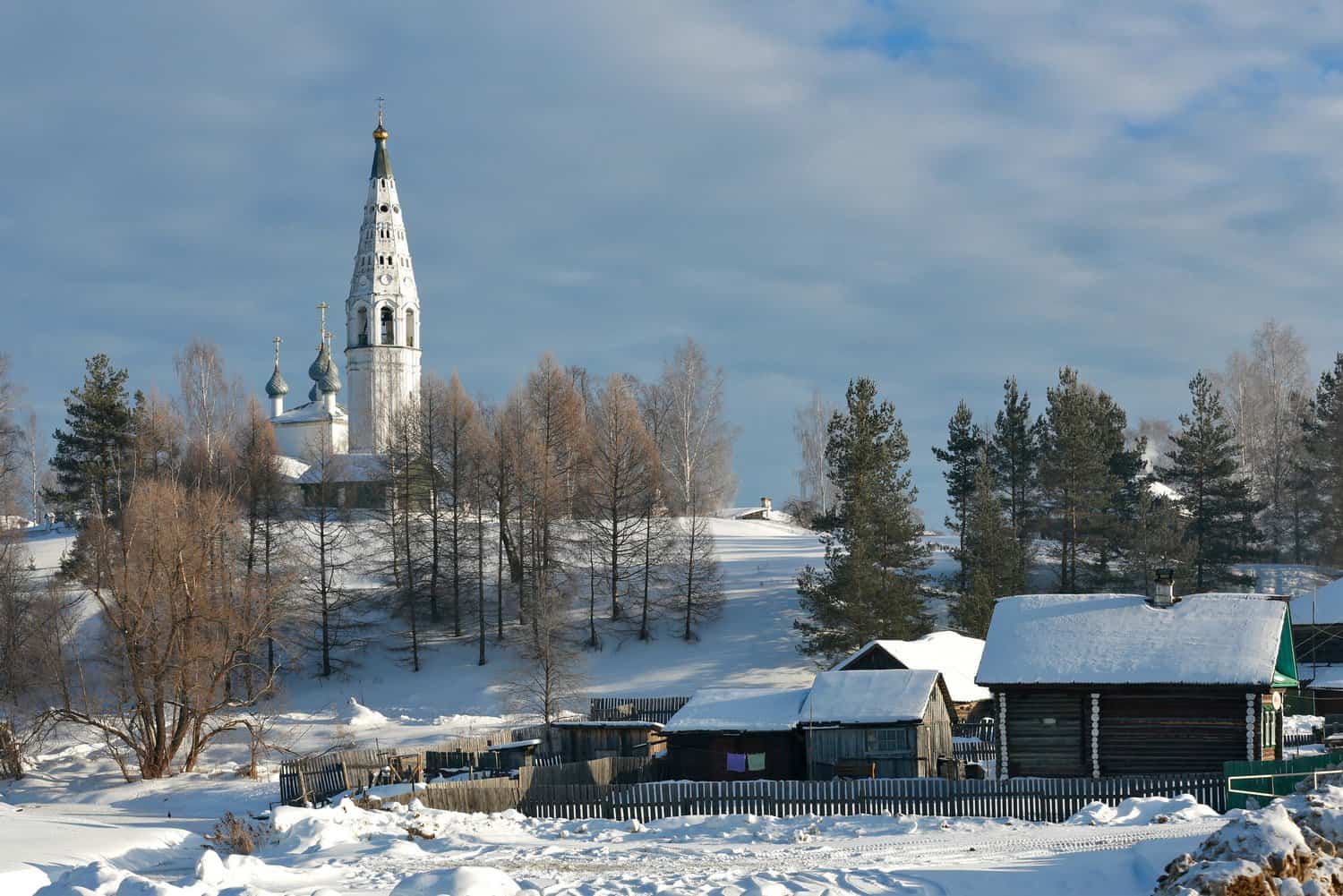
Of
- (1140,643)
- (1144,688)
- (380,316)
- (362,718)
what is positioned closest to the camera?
(1144,688)

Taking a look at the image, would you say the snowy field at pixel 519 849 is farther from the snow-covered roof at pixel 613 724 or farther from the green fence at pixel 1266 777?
the snow-covered roof at pixel 613 724

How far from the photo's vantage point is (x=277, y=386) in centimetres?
9762

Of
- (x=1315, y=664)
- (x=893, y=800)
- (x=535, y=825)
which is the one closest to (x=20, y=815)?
(x=535, y=825)

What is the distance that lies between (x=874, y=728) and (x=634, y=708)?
46.9 feet

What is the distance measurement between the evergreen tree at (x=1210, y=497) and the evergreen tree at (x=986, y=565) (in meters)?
9.42

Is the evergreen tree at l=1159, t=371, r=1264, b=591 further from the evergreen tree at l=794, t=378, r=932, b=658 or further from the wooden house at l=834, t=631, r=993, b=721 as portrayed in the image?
the wooden house at l=834, t=631, r=993, b=721

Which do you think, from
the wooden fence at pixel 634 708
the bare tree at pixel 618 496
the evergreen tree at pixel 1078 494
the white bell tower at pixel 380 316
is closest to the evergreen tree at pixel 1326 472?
the evergreen tree at pixel 1078 494

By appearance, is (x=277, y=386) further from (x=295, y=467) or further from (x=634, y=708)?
(x=634, y=708)

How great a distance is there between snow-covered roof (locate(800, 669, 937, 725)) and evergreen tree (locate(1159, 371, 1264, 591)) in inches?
1127

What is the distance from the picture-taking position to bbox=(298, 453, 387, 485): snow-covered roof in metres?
68.5

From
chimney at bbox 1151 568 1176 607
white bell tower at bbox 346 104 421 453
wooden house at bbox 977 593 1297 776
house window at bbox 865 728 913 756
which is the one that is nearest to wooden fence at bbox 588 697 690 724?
house window at bbox 865 728 913 756

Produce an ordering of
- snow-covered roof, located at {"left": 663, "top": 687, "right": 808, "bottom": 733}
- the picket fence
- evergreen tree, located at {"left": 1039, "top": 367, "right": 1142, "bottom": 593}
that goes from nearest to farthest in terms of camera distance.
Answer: the picket fence
snow-covered roof, located at {"left": 663, "top": 687, "right": 808, "bottom": 733}
evergreen tree, located at {"left": 1039, "top": 367, "right": 1142, "bottom": 593}

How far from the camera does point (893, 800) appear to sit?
23.0 m

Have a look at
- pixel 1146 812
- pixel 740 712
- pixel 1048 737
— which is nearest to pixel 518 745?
pixel 740 712
